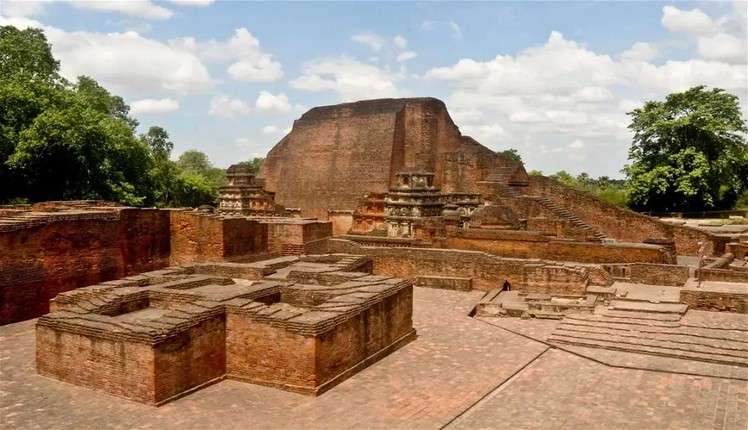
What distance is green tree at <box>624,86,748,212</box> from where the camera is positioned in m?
25.5

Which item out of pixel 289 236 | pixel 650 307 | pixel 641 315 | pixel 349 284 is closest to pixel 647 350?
pixel 641 315

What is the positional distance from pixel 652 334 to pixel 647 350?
2.49 ft

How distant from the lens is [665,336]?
402 inches

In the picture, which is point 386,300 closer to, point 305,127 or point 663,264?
point 663,264

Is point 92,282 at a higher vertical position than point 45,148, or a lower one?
lower

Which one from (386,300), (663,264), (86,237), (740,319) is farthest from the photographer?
(663,264)

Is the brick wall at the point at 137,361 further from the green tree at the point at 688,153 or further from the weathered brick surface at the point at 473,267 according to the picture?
the green tree at the point at 688,153

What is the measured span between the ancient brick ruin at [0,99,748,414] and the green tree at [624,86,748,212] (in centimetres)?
697

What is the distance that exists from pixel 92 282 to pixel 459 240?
9793 millimetres

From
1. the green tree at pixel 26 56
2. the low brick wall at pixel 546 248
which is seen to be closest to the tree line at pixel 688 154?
the low brick wall at pixel 546 248

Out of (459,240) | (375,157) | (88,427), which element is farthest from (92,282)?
(375,157)

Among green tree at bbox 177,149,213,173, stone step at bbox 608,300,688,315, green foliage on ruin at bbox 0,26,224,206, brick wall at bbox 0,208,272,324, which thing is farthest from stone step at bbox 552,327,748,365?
green tree at bbox 177,149,213,173

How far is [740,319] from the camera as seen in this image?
36.6ft

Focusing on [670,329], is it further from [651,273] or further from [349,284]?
[349,284]
